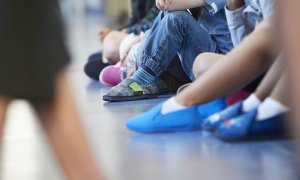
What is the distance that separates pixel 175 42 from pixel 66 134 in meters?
1.34

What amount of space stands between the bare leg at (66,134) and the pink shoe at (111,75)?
5.67ft

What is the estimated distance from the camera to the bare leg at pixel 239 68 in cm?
155

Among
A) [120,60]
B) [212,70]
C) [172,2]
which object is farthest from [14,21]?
[120,60]

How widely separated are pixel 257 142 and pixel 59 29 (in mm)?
782

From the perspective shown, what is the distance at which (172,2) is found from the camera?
2203mm

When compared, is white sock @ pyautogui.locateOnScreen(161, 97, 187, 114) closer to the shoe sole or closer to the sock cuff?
the sock cuff

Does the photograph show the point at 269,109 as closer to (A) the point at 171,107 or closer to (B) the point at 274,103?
(B) the point at 274,103

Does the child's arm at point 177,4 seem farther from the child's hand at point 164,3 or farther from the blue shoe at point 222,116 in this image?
the blue shoe at point 222,116

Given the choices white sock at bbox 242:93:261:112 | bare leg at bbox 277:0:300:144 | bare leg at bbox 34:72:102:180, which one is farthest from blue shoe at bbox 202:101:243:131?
bare leg at bbox 277:0:300:144

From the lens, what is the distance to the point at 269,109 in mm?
1551

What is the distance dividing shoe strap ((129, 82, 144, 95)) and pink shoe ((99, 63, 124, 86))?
0.35m

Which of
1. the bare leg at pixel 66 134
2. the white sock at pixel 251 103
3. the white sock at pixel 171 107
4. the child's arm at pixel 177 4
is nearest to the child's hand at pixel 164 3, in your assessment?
the child's arm at pixel 177 4

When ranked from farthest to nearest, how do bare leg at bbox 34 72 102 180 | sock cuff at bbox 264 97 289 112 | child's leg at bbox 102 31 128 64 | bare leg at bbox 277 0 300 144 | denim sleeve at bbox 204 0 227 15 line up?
child's leg at bbox 102 31 128 64 → denim sleeve at bbox 204 0 227 15 → sock cuff at bbox 264 97 289 112 → bare leg at bbox 34 72 102 180 → bare leg at bbox 277 0 300 144

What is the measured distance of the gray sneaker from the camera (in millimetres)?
2293
